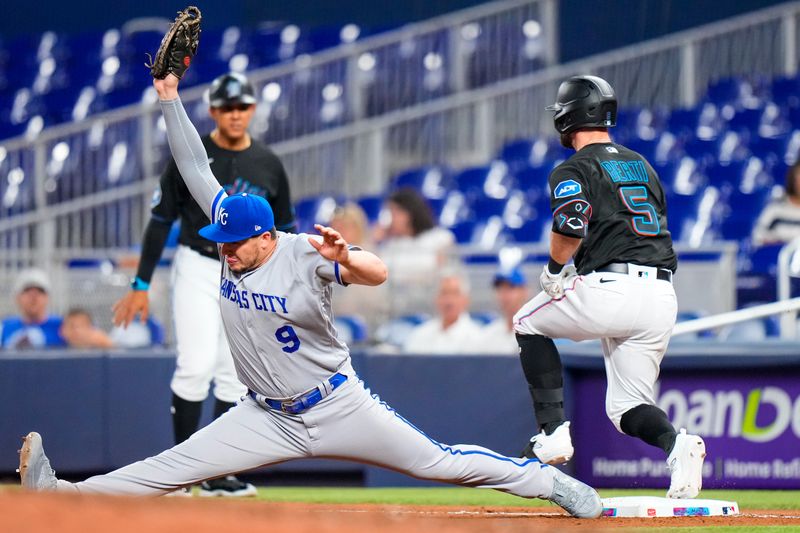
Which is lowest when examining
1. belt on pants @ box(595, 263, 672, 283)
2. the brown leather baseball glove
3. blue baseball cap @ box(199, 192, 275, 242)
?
belt on pants @ box(595, 263, 672, 283)

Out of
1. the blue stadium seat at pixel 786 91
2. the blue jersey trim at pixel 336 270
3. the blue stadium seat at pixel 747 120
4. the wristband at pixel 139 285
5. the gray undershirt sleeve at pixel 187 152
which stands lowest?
the blue jersey trim at pixel 336 270

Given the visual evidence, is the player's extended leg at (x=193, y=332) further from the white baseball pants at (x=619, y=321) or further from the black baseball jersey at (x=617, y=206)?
the black baseball jersey at (x=617, y=206)

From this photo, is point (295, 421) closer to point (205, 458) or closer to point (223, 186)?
point (205, 458)

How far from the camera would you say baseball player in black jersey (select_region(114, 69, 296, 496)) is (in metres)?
6.18

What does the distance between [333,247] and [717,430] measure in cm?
327

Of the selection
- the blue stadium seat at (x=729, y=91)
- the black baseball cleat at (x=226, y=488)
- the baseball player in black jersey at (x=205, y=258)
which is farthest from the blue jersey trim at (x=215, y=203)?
the blue stadium seat at (x=729, y=91)

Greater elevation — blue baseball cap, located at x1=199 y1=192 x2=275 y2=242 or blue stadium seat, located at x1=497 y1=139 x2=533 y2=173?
blue stadium seat, located at x1=497 y1=139 x2=533 y2=173

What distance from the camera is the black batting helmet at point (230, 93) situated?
20.5 ft

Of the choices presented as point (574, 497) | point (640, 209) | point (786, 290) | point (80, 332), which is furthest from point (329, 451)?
point (80, 332)

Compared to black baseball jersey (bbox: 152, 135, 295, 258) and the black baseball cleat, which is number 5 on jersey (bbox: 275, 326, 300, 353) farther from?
the black baseball cleat

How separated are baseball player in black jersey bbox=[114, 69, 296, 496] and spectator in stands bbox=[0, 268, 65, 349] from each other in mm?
2552

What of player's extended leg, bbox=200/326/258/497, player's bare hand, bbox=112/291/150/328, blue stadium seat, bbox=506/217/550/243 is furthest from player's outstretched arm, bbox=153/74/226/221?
blue stadium seat, bbox=506/217/550/243

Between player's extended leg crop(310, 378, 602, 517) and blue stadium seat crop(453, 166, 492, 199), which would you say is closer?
player's extended leg crop(310, 378, 602, 517)

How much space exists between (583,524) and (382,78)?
8852 mm
